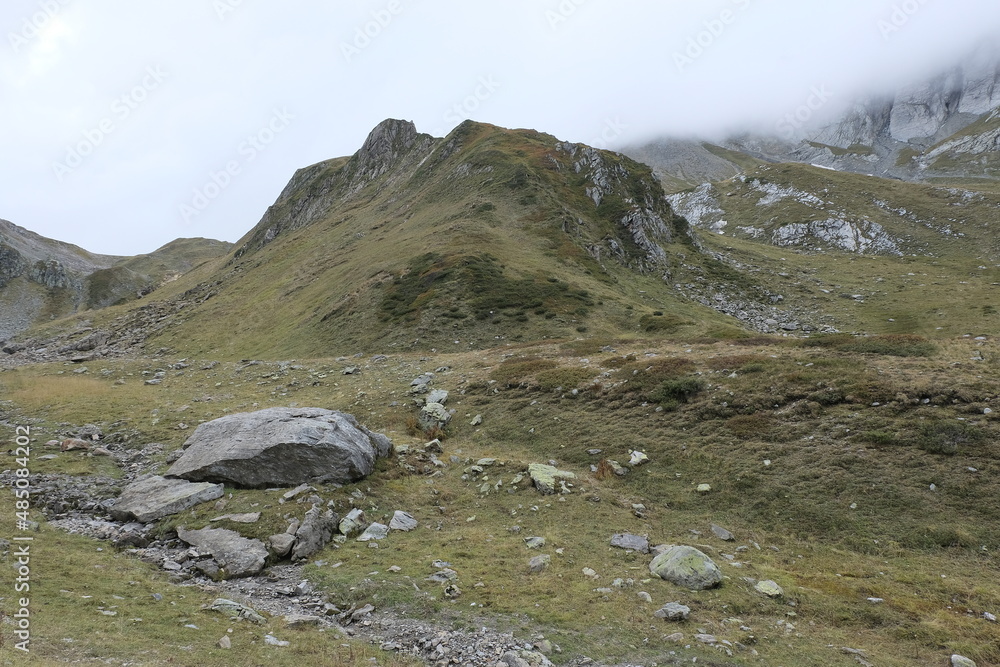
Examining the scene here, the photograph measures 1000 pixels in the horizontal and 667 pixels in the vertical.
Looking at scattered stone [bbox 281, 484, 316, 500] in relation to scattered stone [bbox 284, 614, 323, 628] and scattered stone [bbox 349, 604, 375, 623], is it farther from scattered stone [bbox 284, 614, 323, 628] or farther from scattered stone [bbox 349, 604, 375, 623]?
scattered stone [bbox 349, 604, 375, 623]

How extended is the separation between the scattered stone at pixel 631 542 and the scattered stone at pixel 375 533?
6817 millimetres

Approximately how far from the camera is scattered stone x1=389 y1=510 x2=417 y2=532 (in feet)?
48.2

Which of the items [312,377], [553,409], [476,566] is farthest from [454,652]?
[312,377]

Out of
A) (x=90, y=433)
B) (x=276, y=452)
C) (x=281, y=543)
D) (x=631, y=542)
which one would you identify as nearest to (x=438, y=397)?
(x=276, y=452)

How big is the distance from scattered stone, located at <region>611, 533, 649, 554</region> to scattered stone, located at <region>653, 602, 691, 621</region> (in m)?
2.82

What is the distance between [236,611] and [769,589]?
11.9 meters

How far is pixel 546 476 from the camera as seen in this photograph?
1698 centimetres

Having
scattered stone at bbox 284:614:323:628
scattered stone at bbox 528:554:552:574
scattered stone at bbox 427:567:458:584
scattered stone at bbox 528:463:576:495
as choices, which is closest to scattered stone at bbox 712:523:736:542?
scattered stone at bbox 528:463:576:495

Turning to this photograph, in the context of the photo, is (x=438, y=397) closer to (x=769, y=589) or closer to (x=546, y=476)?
(x=546, y=476)

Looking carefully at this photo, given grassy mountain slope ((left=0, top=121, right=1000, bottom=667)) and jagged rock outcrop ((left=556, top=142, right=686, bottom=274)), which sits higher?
jagged rock outcrop ((left=556, top=142, right=686, bottom=274))

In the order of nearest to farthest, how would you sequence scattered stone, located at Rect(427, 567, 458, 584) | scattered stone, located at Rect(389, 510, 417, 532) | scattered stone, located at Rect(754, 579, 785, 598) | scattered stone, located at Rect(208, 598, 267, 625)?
1. scattered stone, located at Rect(208, 598, 267, 625)
2. scattered stone, located at Rect(754, 579, 785, 598)
3. scattered stone, located at Rect(427, 567, 458, 584)
4. scattered stone, located at Rect(389, 510, 417, 532)

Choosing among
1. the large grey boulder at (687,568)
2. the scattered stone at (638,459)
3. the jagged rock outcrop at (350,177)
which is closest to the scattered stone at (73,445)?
the scattered stone at (638,459)

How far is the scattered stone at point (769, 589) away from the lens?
35.2 ft

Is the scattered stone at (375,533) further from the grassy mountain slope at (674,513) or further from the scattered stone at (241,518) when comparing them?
the scattered stone at (241,518)
